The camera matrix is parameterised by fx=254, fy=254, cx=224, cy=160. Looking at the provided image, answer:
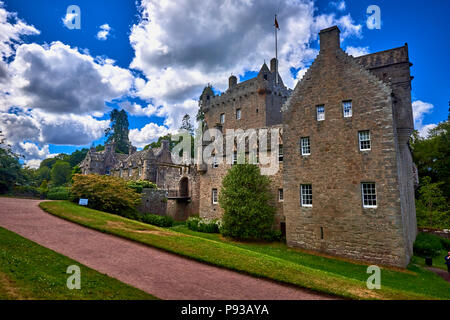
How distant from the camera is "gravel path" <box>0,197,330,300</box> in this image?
8555 millimetres

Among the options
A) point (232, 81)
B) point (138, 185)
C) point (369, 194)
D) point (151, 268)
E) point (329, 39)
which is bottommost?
point (151, 268)

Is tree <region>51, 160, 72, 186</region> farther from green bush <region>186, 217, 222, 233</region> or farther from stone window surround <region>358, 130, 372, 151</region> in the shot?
stone window surround <region>358, 130, 372, 151</region>

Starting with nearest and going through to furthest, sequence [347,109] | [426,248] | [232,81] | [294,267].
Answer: [294,267], [347,109], [426,248], [232,81]

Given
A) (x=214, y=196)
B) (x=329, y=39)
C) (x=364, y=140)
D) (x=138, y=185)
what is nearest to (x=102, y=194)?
(x=138, y=185)

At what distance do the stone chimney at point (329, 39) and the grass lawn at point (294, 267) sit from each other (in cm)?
1596

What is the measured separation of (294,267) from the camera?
12203 millimetres

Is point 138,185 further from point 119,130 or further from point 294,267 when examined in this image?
point 119,130

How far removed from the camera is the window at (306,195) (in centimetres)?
2009

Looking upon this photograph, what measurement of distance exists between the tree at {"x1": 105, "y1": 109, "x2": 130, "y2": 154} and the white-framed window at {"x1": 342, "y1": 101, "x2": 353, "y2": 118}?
73.3 meters

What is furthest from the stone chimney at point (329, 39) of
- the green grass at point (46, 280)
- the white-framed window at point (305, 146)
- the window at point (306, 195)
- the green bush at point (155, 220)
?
the green bush at point (155, 220)

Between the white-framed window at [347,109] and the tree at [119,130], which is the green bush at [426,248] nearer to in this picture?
the white-framed window at [347,109]

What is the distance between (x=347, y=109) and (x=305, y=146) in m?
4.13

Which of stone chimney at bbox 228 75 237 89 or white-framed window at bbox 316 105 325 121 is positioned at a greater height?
stone chimney at bbox 228 75 237 89

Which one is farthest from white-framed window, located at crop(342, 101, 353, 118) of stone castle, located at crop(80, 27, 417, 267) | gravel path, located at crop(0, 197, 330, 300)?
gravel path, located at crop(0, 197, 330, 300)
